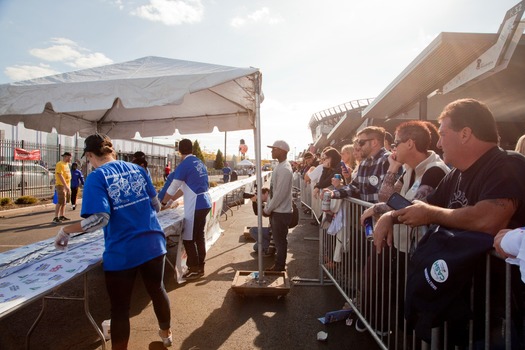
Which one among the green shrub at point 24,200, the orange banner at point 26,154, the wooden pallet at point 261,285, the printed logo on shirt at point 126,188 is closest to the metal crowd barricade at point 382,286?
the wooden pallet at point 261,285

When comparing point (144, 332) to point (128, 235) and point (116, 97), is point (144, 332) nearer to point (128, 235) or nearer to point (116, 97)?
point (128, 235)

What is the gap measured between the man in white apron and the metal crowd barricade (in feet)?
6.06

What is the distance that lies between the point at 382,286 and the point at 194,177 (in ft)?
10.1

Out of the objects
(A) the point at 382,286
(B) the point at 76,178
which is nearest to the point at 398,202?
(A) the point at 382,286

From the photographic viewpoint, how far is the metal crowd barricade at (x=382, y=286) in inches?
60.8

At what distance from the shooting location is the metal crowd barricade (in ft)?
5.07

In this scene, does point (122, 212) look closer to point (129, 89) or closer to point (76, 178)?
point (129, 89)

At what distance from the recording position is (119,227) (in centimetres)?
249

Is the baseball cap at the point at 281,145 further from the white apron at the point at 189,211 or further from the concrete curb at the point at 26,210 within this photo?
the concrete curb at the point at 26,210

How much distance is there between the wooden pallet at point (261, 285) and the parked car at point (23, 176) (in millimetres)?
14319

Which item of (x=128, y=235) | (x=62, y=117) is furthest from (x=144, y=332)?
(x=62, y=117)

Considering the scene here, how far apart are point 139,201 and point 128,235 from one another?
0.29 m

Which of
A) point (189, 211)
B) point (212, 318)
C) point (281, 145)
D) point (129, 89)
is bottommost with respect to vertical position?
point (212, 318)

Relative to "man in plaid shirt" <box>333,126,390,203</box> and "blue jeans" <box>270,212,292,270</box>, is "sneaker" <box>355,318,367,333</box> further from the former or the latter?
"blue jeans" <box>270,212,292,270</box>
